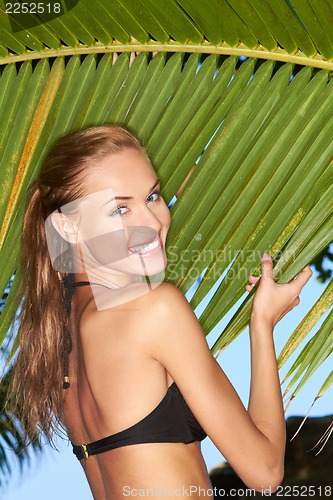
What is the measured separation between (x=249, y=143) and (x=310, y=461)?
5600 mm

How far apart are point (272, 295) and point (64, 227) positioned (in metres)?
0.46

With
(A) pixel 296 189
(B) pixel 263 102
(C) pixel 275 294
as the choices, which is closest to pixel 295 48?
(B) pixel 263 102

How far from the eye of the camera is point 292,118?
1.16m

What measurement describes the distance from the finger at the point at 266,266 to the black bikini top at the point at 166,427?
1.07 feet

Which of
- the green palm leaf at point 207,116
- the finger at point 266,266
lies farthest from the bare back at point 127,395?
the finger at point 266,266

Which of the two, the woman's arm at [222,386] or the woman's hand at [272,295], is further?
the woman's arm at [222,386]

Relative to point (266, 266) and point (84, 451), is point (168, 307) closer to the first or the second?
point (266, 266)

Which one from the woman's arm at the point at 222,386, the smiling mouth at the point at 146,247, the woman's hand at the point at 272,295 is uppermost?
the woman's hand at the point at 272,295

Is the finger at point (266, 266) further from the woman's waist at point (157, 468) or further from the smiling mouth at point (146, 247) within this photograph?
the woman's waist at point (157, 468)

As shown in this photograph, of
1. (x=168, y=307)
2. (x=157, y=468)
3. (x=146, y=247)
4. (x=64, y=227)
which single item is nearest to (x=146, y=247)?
(x=146, y=247)

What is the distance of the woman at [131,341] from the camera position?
1291 mm

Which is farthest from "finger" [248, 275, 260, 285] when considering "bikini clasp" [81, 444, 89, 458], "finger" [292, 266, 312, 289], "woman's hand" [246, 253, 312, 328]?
"bikini clasp" [81, 444, 89, 458]

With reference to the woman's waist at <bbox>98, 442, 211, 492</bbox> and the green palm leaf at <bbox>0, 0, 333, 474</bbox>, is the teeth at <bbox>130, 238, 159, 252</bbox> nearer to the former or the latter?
the green palm leaf at <bbox>0, 0, 333, 474</bbox>

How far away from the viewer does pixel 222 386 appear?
4.28ft
